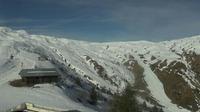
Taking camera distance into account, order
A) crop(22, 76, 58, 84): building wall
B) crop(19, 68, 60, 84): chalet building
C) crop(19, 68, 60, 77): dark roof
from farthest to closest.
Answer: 1. crop(19, 68, 60, 77): dark roof
2. crop(19, 68, 60, 84): chalet building
3. crop(22, 76, 58, 84): building wall

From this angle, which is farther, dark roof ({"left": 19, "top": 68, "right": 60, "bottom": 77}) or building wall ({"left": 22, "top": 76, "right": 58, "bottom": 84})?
dark roof ({"left": 19, "top": 68, "right": 60, "bottom": 77})

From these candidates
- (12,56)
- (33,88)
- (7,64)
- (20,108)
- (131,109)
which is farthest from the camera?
(12,56)

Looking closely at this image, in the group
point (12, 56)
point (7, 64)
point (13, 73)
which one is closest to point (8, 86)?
point (13, 73)

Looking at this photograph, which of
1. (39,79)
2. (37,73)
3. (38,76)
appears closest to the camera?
(38,76)

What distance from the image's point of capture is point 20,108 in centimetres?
6147

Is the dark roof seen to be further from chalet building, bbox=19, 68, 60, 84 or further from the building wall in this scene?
the building wall

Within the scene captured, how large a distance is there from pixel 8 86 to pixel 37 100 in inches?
1045

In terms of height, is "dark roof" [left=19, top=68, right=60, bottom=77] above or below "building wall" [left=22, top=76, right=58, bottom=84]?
above

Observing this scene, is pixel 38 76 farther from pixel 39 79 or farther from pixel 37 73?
pixel 37 73

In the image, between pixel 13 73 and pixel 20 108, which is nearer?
A: pixel 20 108

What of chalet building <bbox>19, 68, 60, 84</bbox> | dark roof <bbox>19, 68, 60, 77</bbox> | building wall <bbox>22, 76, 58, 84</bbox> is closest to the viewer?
building wall <bbox>22, 76, 58, 84</bbox>

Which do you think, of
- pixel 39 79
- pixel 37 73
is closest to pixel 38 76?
pixel 39 79

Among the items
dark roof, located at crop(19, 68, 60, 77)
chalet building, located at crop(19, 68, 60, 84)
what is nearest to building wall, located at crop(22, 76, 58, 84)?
chalet building, located at crop(19, 68, 60, 84)

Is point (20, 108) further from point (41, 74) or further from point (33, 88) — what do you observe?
point (41, 74)
